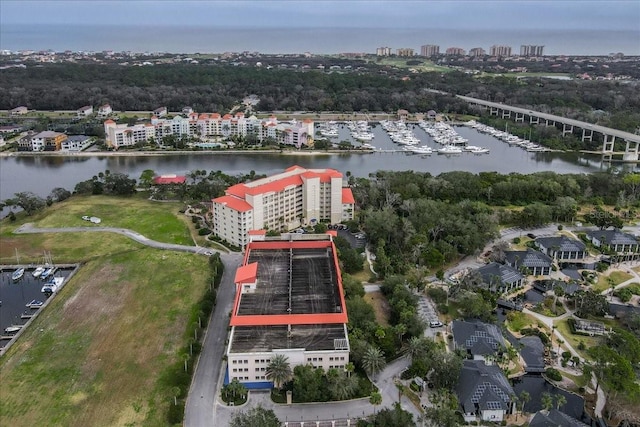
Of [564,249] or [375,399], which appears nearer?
[375,399]

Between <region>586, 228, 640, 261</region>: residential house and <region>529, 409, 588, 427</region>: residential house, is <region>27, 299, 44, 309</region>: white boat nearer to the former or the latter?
<region>529, 409, 588, 427</region>: residential house

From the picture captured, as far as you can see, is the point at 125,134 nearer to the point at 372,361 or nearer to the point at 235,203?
the point at 235,203

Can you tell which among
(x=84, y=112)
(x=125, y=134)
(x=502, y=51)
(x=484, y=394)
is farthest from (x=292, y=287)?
(x=502, y=51)

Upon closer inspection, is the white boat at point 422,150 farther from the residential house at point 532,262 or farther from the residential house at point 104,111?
the residential house at point 104,111

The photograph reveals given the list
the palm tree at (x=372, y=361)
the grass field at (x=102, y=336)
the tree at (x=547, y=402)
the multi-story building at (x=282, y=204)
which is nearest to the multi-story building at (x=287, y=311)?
the palm tree at (x=372, y=361)

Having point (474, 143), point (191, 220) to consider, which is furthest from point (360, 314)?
point (474, 143)

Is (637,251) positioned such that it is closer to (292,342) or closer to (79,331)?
(292,342)
